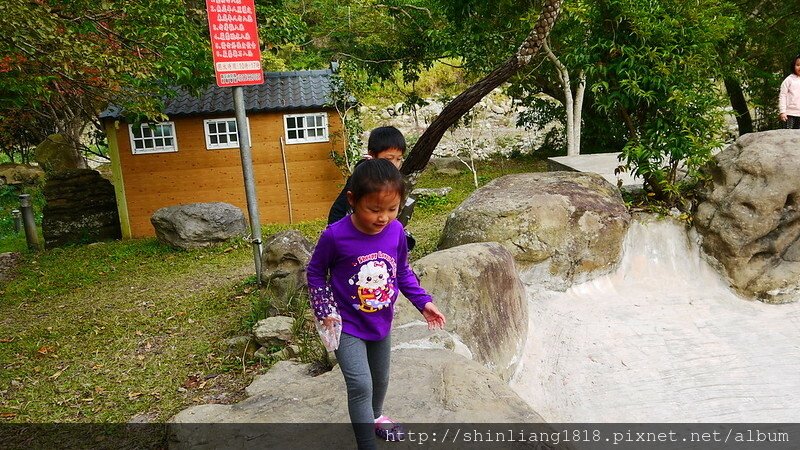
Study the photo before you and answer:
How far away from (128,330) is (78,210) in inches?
260

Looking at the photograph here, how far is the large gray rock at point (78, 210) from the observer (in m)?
11.6

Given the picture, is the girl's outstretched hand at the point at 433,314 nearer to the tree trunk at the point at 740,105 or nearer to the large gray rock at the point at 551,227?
the large gray rock at the point at 551,227

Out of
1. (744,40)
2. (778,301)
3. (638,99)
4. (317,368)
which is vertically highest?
(744,40)

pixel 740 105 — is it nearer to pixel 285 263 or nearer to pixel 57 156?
pixel 285 263

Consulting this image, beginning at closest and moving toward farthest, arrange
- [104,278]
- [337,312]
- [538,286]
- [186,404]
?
1. [337,312]
2. [186,404]
3. [538,286]
4. [104,278]

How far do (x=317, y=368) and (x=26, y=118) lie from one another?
17408 mm

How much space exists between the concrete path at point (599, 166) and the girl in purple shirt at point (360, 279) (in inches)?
235

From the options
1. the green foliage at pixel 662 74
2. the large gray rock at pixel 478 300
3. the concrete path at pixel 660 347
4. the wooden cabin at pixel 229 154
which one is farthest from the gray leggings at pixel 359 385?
the wooden cabin at pixel 229 154

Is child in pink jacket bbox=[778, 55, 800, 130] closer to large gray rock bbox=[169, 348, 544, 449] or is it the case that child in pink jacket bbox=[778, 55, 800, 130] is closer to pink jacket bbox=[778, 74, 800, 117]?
pink jacket bbox=[778, 74, 800, 117]

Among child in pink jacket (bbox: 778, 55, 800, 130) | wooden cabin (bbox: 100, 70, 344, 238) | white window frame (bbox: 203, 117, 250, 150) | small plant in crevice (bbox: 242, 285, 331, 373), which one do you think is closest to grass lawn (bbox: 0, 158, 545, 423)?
small plant in crevice (bbox: 242, 285, 331, 373)

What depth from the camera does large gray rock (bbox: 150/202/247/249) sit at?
10.0 meters

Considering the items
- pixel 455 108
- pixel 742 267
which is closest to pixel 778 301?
pixel 742 267

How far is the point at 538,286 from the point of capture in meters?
6.34

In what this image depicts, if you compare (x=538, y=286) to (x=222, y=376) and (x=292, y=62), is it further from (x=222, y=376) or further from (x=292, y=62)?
(x=292, y=62)
